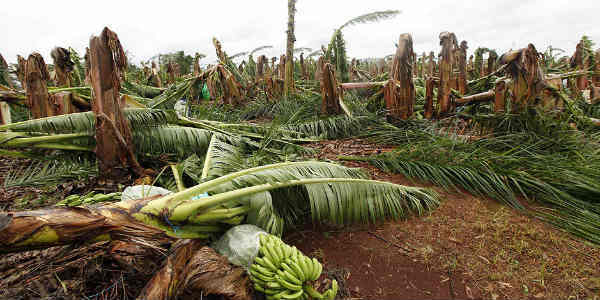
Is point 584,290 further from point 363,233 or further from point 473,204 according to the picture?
point 363,233

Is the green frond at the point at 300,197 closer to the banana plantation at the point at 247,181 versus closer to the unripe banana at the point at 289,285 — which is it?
the banana plantation at the point at 247,181

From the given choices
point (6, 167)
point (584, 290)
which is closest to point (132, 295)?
point (584, 290)

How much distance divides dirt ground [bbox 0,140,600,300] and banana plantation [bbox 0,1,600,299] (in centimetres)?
3

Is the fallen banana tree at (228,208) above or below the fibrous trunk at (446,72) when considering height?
below

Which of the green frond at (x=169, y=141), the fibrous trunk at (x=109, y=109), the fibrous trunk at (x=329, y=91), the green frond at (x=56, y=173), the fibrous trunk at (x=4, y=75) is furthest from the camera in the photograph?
the fibrous trunk at (x=4, y=75)

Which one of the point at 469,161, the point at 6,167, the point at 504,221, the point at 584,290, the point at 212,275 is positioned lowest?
the point at 584,290

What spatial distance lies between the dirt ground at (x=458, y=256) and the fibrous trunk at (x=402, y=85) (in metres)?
2.38

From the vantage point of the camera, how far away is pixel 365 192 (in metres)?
2.12

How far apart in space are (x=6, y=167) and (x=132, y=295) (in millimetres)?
3154

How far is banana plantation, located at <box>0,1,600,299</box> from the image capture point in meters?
1.36

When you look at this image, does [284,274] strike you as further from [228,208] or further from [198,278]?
[228,208]

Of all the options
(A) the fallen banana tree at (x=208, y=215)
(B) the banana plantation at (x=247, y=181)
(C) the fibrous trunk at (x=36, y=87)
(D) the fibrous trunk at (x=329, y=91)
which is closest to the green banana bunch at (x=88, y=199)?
(B) the banana plantation at (x=247, y=181)

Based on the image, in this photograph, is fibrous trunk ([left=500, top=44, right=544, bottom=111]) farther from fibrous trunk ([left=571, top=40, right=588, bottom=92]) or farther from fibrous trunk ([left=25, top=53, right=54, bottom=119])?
fibrous trunk ([left=25, top=53, right=54, bottom=119])

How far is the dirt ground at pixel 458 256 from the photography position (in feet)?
5.17
